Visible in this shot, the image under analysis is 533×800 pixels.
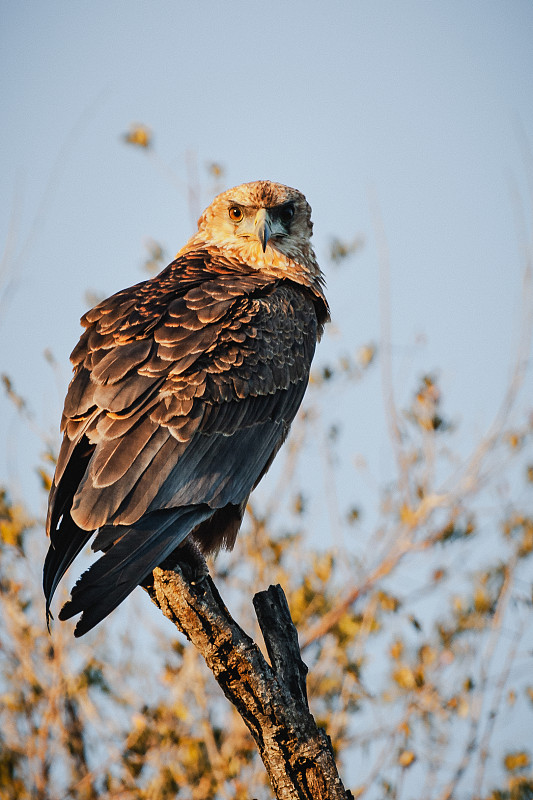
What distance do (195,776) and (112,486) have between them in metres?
2.52

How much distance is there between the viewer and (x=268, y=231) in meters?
5.06

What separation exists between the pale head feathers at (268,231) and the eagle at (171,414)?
129 mm

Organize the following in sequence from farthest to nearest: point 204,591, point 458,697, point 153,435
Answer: point 458,697, point 153,435, point 204,591

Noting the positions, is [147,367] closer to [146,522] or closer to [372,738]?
[146,522]

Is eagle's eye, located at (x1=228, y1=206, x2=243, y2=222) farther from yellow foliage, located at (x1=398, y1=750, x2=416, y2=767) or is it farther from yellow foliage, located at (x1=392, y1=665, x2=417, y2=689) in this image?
yellow foliage, located at (x1=398, y1=750, x2=416, y2=767)

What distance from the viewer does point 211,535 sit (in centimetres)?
430

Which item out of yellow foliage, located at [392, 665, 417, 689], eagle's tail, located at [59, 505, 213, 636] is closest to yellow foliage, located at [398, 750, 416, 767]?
yellow foliage, located at [392, 665, 417, 689]

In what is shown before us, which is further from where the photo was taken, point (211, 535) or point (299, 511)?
point (299, 511)

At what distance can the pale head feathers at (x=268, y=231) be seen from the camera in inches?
201

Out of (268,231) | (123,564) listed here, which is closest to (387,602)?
(268,231)

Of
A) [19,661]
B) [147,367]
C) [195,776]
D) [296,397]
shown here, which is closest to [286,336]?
[296,397]

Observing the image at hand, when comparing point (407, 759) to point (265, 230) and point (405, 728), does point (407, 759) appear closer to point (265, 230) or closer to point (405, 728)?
point (405, 728)

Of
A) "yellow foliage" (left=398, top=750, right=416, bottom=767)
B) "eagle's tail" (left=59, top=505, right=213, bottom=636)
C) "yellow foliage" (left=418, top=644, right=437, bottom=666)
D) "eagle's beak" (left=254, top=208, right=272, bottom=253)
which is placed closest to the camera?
"eagle's tail" (left=59, top=505, right=213, bottom=636)

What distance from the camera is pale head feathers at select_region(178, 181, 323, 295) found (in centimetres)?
511
